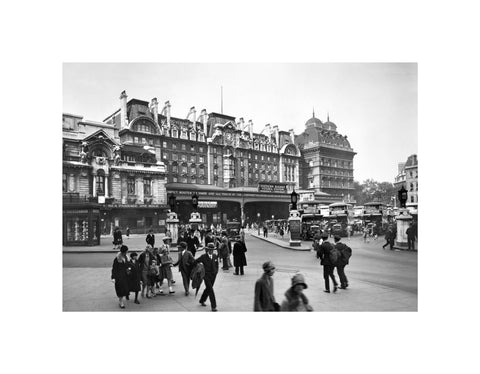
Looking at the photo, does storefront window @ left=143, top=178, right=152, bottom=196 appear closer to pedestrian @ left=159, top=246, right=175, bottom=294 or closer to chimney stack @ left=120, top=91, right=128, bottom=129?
chimney stack @ left=120, top=91, right=128, bottom=129

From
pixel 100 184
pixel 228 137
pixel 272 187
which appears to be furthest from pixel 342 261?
pixel 100 184

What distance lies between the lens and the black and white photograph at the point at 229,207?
19.6ft

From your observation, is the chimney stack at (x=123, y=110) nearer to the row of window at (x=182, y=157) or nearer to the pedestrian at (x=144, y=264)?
the row of window at (x=182, y=157)

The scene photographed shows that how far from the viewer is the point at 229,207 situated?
13.1m

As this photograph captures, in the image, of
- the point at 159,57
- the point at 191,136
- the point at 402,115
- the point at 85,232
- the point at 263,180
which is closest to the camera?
the point at 159,57

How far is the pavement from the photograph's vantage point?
5766mm

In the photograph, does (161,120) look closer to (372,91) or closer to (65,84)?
(65,84)

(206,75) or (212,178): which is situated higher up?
(206,75)

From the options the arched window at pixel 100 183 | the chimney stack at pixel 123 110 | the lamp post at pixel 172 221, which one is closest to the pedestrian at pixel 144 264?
the lamp post at pixel 172 221

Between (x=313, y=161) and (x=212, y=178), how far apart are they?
495 centimetres

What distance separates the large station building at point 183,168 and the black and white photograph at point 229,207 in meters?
0.06

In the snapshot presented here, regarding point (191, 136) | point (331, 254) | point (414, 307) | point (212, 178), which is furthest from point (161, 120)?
point (414, 307)

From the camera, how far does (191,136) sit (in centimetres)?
1422

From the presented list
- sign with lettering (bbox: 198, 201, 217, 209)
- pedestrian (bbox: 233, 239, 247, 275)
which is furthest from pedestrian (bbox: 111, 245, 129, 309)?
sign with lettering (bbox: 198, 201, 217, 209)
